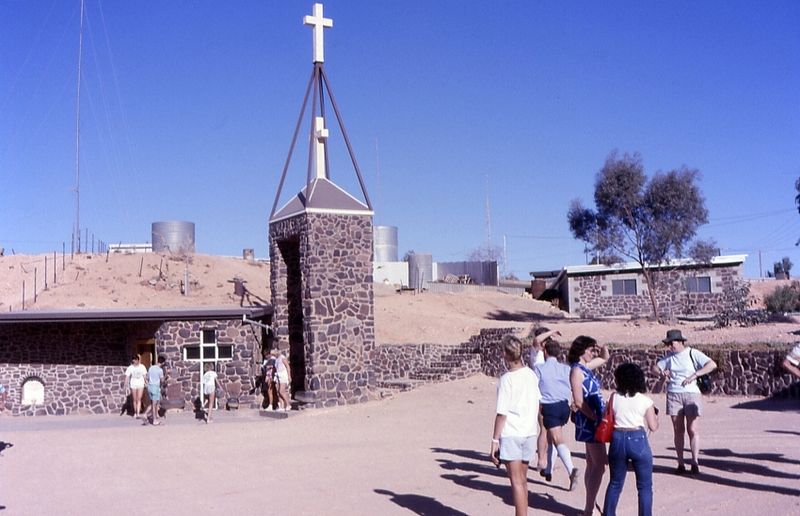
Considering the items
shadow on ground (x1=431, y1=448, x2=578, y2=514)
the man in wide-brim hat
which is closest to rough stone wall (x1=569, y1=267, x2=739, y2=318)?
shadow on ground (x1=431, y1=448, x2=578, y2=514)

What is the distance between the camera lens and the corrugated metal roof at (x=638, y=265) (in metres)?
33.7

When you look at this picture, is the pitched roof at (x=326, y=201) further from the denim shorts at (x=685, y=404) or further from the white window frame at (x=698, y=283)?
the white window frame at (x=698, y=283)

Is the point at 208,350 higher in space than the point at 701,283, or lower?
lower

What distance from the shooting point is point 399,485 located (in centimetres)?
953

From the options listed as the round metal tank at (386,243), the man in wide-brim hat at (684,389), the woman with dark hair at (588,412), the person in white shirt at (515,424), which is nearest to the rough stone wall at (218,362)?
the man in wide-brim hat at (684,389)

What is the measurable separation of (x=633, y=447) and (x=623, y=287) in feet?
99.8

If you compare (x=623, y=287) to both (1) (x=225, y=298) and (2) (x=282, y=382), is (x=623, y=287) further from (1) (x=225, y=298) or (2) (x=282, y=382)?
(2) (x=282, y=382)

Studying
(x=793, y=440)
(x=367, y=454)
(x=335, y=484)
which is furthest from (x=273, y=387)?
(x=793, y=440)

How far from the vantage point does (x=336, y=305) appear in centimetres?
1988

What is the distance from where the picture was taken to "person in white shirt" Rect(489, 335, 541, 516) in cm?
669

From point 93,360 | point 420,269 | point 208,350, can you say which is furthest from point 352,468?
point 420,269

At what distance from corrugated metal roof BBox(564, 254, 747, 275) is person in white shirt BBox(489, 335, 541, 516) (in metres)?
27.9

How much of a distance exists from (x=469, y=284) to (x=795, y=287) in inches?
669

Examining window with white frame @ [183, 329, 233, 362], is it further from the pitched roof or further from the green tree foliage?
the green tree foliage
